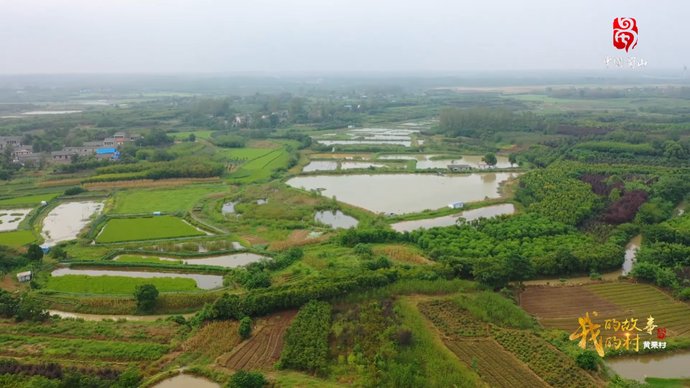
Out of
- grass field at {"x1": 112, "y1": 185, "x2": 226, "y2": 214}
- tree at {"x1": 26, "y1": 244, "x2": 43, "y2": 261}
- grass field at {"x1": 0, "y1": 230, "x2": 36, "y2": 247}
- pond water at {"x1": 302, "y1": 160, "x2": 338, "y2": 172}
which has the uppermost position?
pond water at {"x1": 302, "y1": 160, "x2": 338, "y2": 172}

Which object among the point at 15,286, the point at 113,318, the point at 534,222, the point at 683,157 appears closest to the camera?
the point at 113,318

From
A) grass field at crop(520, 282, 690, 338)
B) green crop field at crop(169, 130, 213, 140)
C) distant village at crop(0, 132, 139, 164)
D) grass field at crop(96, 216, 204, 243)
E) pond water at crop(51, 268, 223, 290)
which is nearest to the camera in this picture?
grass field at crop(520, 282, 690, 338)

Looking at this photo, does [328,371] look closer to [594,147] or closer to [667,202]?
[667,202]

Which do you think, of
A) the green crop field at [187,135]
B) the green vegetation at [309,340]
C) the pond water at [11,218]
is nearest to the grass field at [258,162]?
the green crop field at [187,135]

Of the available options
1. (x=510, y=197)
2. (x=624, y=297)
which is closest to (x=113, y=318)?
(x=624, y=297)

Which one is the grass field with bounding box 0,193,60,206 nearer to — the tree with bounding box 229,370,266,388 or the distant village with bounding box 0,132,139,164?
the distant village with bounding box 0,132,139,164

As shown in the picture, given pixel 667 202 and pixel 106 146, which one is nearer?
pixel 667 202

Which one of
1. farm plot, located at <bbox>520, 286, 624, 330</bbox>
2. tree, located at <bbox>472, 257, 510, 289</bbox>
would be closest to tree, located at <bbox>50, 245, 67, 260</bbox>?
tree, located at <bbox>472, 257, 510, 289</bbox>
